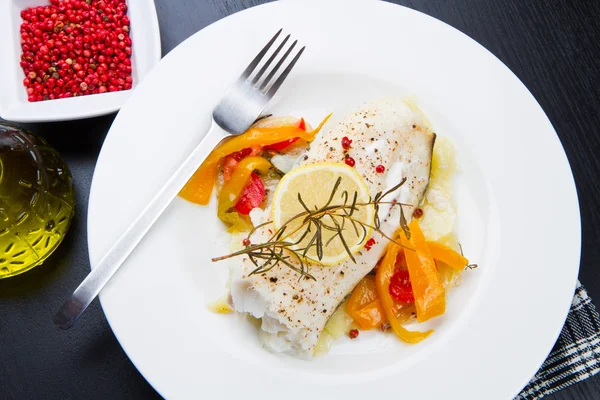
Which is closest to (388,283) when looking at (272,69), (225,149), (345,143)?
(345,143)

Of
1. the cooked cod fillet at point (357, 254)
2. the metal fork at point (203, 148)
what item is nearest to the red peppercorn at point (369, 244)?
the cooked cod fillet at point (357, 254)

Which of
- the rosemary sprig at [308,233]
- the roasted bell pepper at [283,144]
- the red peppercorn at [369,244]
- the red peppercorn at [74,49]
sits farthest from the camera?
the red peppercorn at [74,49]

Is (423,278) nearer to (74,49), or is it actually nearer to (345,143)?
(345,143)

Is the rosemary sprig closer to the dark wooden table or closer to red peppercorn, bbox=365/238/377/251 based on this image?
red peppercorn, bbox=365/238/377/251

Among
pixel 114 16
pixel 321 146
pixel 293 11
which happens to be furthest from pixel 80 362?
pixel 293 11

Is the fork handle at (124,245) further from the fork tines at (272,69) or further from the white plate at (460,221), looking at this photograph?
the fork tines at (272,69)

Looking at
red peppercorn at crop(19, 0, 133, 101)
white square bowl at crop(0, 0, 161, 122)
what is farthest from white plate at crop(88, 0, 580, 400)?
red peppercorn at crop(19, 0, 133, 101)

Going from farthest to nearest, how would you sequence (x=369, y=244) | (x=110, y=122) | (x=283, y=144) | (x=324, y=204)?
(x=110, y=122) < (x=283, y=144) < (x=369, y=244) < (x=324, y=204)
